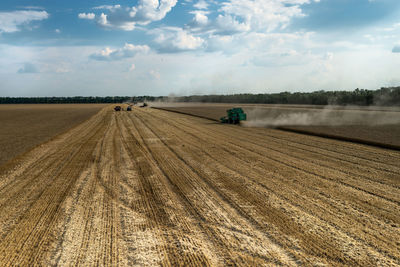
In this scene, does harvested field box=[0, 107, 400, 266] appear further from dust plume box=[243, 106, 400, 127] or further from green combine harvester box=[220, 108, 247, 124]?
green combine harvester box=[220, 108, 247, 124]

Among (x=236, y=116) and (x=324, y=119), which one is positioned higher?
(x=236, y=116)

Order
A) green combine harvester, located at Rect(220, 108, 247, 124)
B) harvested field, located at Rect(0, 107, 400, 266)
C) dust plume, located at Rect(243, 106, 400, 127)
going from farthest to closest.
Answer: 1. green combine harvester, located at Rect(220, 108, 247, 124)
2. dust plume, located at Rect(243, 106, 400, 127)
3. harvested field, located at Rect(0, 107, 400, 266)

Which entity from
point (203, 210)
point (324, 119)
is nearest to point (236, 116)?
point (324, 119)

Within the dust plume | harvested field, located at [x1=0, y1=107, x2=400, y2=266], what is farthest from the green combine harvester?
harvested field, located at [x1=0, y1=107, x2=400, y2=266]

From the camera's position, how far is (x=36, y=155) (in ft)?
49.8

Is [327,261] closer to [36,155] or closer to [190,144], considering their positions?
[190,144]

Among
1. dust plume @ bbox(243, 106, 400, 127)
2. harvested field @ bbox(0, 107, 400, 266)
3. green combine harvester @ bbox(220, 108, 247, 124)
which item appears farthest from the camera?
green combine harvester @ bbox(220, 108, 247, 124)

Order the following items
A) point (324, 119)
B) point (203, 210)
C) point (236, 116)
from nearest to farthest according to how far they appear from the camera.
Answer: point (203, 210)
point (236, 116)
point (324, 119)

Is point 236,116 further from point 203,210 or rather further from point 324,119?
point 203,210

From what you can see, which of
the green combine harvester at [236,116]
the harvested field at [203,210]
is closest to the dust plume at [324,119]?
the green combine harvester at [236,116]

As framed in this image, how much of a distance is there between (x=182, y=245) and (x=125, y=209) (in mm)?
2445

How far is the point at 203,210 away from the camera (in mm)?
7391

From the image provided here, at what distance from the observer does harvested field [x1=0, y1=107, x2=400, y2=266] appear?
5.35 meters

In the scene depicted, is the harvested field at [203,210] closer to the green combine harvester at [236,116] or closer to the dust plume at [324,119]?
the dust plume at [324,119]
